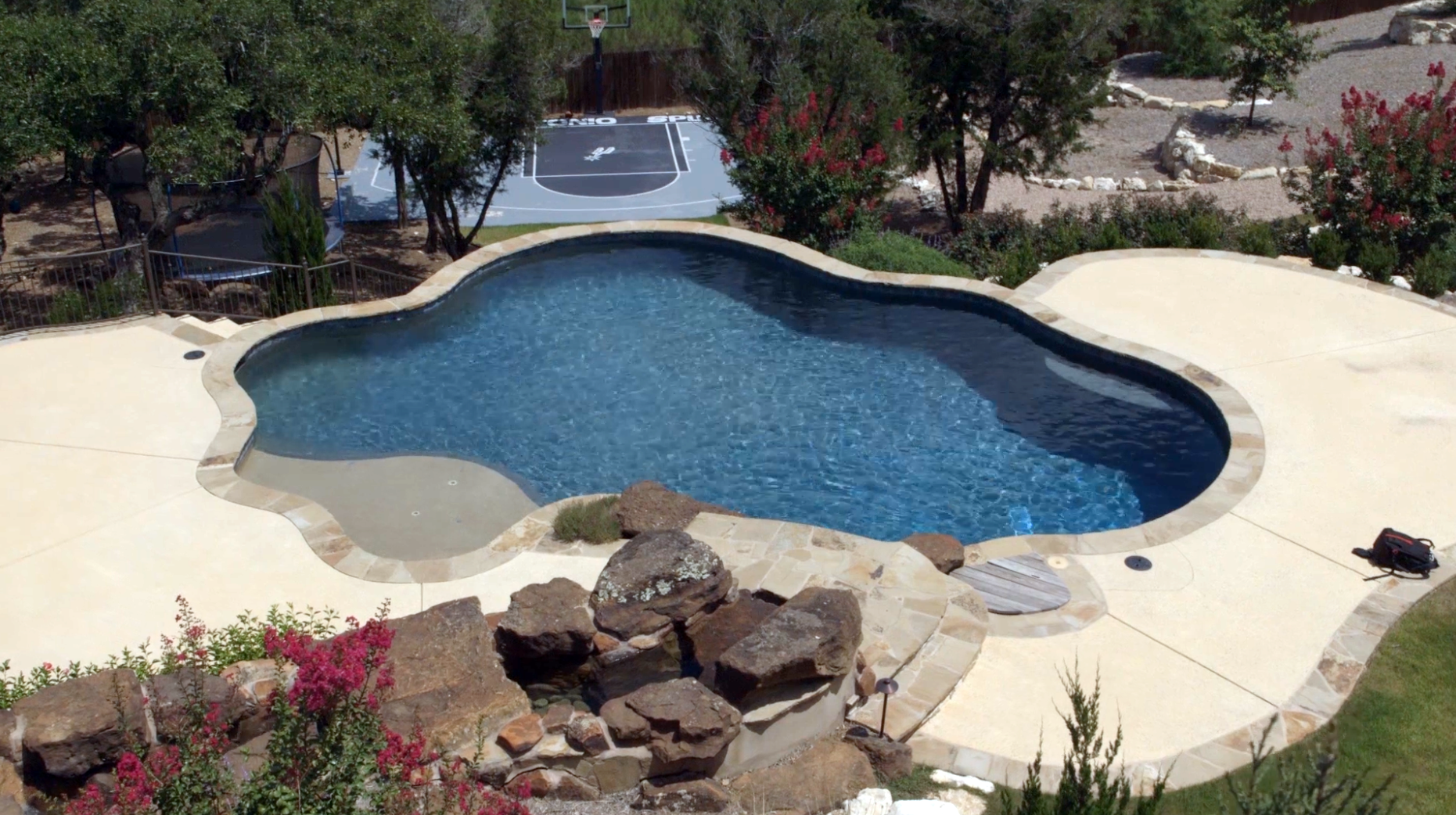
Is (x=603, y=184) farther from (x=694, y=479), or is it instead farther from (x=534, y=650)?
(x=534, y=650)

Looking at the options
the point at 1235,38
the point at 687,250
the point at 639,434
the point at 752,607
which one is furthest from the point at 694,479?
the point at 1235,38

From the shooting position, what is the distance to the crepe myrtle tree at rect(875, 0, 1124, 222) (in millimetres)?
24422

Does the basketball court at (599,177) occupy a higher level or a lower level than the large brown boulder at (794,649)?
higher

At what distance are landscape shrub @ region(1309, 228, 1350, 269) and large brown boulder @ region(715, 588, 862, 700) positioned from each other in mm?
14634

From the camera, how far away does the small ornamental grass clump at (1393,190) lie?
20578mm

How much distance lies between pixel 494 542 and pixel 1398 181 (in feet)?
54.8

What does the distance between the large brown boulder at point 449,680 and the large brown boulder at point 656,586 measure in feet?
3.42

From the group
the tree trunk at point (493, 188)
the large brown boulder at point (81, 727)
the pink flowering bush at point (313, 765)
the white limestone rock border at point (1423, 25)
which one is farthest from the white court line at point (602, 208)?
the white limestone rock border at point (1423, 25)

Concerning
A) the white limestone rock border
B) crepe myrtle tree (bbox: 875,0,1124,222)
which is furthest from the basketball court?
the white limestone rock border

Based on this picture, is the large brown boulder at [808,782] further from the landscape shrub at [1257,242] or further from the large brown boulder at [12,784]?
the landscape shrub at [1257,242]

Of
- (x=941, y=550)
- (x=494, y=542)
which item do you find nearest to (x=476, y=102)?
(x=494, y=542)

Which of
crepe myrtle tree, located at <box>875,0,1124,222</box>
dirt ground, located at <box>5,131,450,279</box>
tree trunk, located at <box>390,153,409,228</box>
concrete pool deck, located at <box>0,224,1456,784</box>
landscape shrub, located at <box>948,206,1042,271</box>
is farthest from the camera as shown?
dirt ground, located at <box>5,131,450,279</box>

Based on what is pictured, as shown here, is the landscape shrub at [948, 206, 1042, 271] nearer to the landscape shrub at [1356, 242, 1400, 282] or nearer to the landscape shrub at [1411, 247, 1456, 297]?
the landscape shrub at [1356, 242, 1400, 282]

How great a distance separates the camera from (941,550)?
12.7 metres
